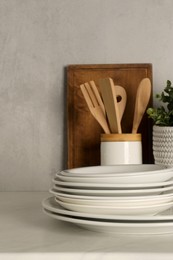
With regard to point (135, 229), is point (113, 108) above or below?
above

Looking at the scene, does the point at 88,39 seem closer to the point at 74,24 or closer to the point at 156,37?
the point at 74,24

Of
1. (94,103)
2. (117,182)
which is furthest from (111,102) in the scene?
(117,182)

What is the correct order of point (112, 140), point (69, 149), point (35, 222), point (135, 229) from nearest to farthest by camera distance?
point (135, 229) → point (35, 222) → point (112, 140) → point (69, 149)

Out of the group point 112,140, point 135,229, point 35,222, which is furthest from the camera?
point 112,140

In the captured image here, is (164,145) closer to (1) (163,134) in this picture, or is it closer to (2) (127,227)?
(1) (163,134)

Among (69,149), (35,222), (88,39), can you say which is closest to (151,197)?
(35,222)

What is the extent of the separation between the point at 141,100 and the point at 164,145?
0.43 ft

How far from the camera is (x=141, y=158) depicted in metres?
0.94

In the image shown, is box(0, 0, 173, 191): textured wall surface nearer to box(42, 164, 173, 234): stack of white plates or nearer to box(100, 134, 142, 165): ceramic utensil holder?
box(100, 134, 142, 165): ceramic utensil holder

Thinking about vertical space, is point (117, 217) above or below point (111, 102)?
below

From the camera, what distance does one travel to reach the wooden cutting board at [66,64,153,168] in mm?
1016

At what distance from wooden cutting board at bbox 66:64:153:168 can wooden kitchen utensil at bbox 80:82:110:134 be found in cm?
6

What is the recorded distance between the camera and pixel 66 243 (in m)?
0.52

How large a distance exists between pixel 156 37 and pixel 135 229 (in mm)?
631
